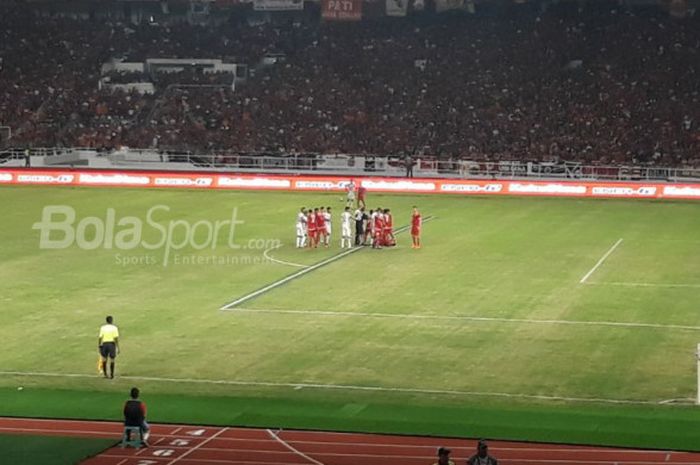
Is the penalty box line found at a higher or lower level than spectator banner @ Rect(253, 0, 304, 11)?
lower

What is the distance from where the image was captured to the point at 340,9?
307 ft

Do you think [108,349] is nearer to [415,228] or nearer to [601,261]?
[415,228]

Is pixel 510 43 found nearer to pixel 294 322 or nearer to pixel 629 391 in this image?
pixel 294 322

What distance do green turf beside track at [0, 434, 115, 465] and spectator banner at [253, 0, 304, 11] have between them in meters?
74.8

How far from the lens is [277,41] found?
95.6 meters

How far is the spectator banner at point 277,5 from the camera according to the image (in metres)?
96.3

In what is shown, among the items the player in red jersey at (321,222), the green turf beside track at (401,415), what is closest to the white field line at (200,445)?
the green turf beside track at (401,415)

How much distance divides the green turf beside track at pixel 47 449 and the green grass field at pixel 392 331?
2.19 metres

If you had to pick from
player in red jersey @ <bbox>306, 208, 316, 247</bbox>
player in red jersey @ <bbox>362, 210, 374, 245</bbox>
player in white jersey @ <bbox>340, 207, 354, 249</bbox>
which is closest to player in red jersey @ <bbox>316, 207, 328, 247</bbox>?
player in red jersey @ <bbox>306, 208, 316, 247</bbox>

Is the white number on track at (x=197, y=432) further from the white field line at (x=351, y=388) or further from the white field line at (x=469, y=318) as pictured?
the white field line at (x=469, y=318)

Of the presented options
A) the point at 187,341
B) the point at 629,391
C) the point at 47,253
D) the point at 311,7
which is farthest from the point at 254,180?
the point at 629,391

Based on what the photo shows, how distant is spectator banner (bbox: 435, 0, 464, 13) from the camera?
93562 millimetres

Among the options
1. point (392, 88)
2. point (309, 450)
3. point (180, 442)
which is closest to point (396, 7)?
point (392, 88)

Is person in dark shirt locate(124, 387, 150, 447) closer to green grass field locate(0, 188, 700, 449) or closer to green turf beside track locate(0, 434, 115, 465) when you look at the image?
green turf beside track locate(0, 434, 115, 465)
